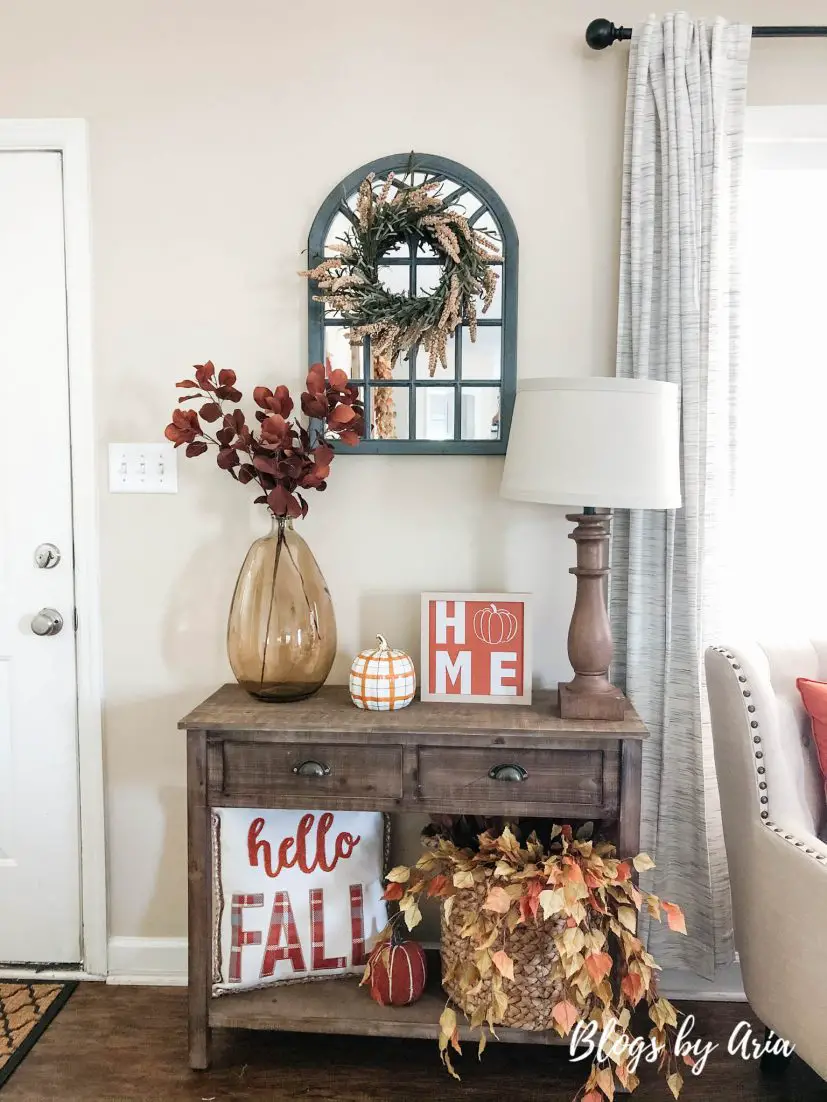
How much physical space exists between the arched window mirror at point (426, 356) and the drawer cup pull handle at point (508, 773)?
747 mm

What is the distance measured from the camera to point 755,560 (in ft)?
6.75

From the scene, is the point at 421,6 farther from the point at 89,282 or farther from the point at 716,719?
the point at 716,719

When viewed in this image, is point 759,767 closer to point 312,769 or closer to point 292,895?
point 312,769

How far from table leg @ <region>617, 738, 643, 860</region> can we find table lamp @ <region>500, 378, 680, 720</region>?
80 millimetres

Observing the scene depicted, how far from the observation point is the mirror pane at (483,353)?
1.97 metres

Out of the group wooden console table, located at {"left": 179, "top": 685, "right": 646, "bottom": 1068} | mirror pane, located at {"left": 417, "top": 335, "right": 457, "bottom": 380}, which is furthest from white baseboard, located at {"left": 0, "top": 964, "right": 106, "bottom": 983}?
mirror pane, located at {"left": 417, "top": 335, "right": 457, "bottom": 380}

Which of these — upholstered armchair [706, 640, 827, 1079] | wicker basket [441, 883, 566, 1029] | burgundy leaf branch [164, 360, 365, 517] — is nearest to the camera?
upholstered armchair [706, 640, 827, 1079]

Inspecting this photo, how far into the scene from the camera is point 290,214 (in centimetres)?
199

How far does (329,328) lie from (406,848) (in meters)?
1.31

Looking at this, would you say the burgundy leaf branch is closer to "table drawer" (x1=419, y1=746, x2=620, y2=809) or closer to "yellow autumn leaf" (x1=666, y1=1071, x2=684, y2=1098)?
"table drawer" (x1=419, y1=746, x2=620, y2=809)

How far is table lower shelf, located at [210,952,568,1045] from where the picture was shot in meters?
1.71

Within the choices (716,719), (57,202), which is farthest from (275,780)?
(57,202)

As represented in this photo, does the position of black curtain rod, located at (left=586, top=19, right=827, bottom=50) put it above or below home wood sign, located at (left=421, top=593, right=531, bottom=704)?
above

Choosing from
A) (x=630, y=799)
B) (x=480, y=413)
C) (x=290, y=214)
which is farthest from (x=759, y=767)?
(x=290, y=214)
